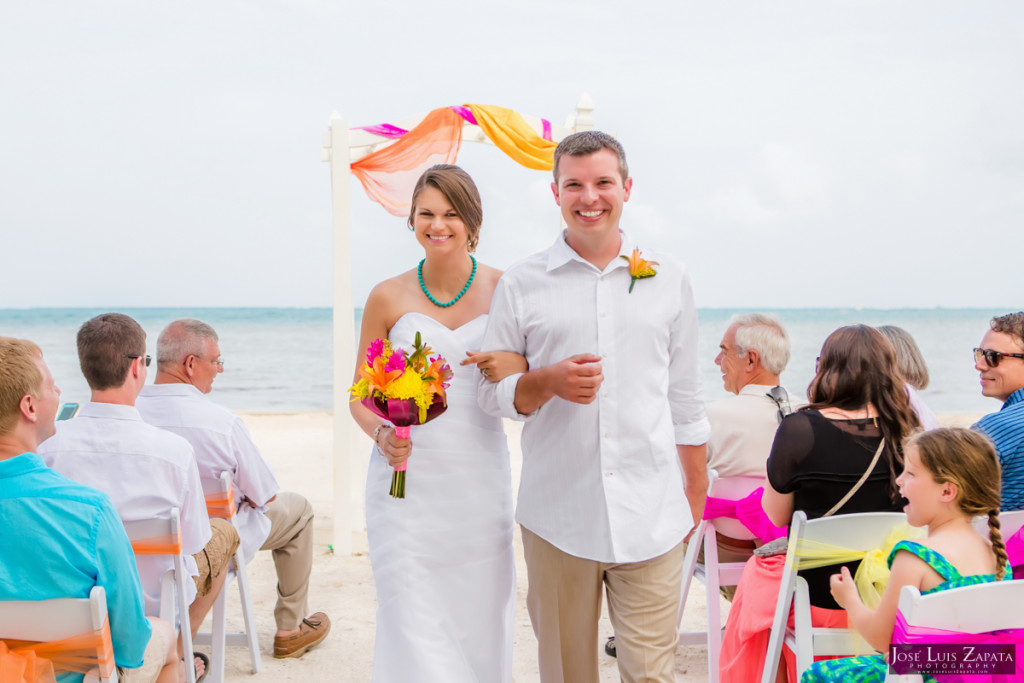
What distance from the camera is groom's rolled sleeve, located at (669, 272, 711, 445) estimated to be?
2.89 m

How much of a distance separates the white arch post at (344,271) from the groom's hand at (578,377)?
3780 mm

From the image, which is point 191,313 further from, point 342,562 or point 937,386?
point 342,562

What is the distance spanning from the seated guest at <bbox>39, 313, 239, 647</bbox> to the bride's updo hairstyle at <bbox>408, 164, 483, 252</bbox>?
1.38 meters

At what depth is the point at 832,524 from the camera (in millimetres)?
3027

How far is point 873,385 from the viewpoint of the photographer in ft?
10.7

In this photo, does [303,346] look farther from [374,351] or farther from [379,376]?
[379,376]

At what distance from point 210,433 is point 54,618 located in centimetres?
190

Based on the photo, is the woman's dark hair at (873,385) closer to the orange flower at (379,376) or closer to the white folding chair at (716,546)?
the white folding chair at (716,546)

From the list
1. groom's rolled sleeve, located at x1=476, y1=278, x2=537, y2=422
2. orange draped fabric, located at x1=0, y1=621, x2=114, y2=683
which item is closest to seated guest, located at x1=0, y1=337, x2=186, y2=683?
orange draped fabric, located at x1=0, y1=621, x2=114, y2=683

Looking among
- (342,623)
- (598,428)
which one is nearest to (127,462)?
(598,428)

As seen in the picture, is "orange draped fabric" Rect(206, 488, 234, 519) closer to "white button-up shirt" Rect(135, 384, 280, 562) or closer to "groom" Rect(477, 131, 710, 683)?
"white button-up shirt" Rect(135, 384, 280, 562)

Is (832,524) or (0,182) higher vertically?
(0,182)

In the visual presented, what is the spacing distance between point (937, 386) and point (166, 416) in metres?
29.5

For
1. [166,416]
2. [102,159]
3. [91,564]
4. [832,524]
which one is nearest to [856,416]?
[832,524]
